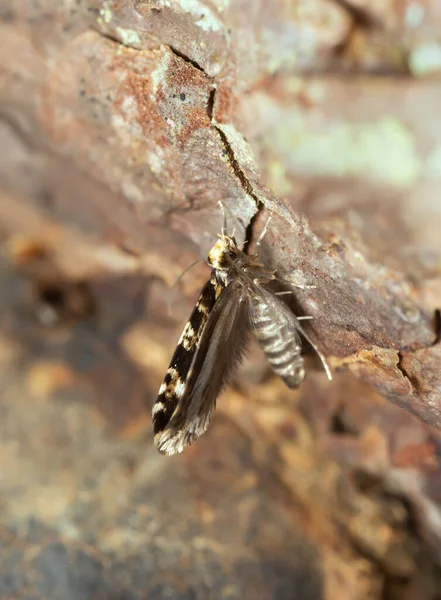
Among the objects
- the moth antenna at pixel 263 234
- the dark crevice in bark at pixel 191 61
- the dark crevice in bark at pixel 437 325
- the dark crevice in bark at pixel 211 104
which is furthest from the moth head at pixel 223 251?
the dark crevice in bark at pixel 437 325

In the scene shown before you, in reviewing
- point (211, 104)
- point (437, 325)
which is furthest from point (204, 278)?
point (437, 325)

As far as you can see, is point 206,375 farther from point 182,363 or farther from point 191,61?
point 191,61

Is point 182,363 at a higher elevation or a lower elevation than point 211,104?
lower

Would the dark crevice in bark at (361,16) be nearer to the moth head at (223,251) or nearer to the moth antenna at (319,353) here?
the moth head at (223,251)

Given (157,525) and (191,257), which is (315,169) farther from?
(157,525)

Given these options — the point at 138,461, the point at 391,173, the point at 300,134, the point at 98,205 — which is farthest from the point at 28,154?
the point at 391,173

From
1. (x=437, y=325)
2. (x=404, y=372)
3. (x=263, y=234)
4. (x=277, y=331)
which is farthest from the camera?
(x=277, y=331)
